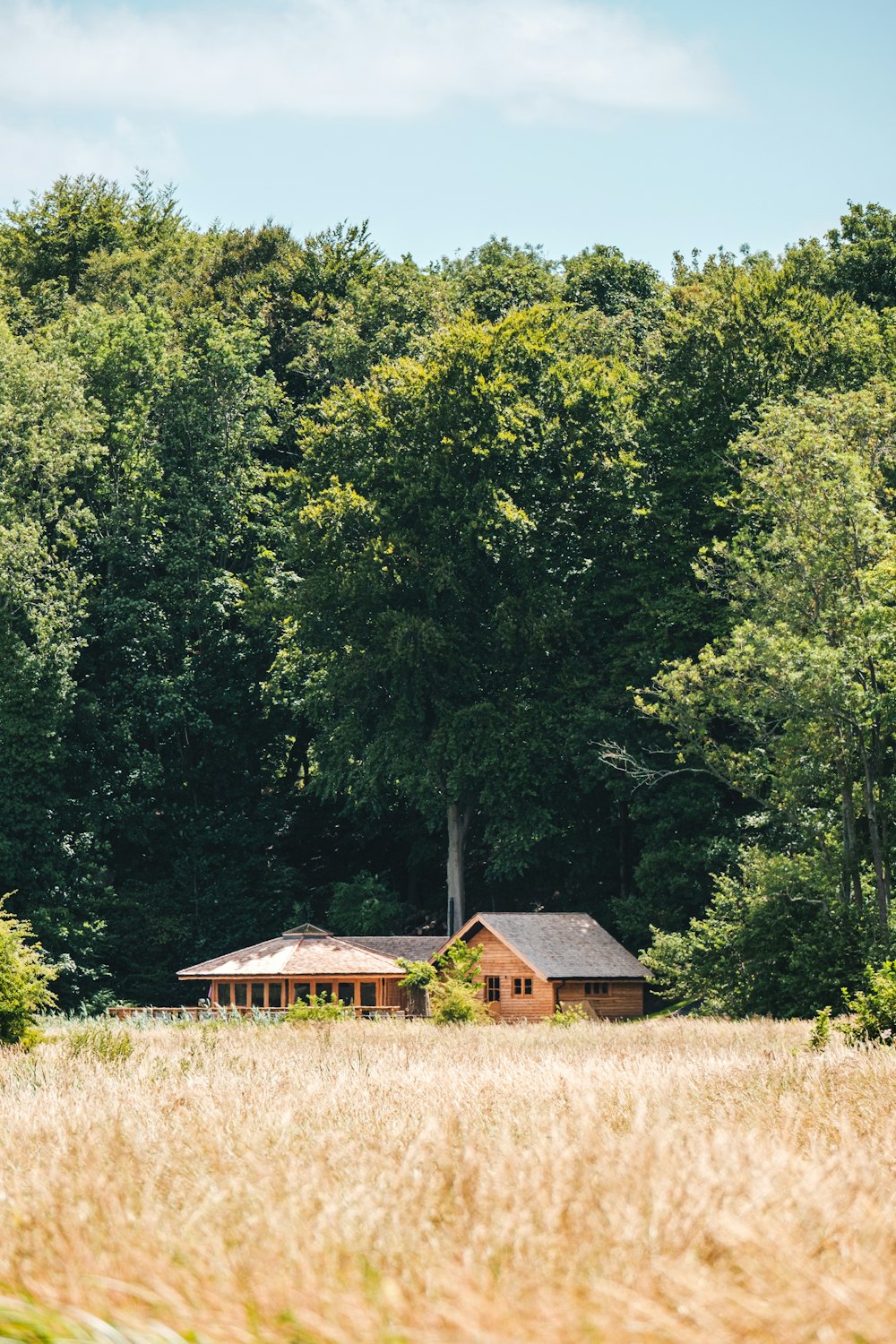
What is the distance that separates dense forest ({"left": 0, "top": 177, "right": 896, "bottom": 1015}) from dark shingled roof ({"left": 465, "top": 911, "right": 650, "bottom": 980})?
1066mm

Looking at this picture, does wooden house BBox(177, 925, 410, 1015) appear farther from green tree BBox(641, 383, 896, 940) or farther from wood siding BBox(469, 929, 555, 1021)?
green tree BBox(641, 383, 896, 940)

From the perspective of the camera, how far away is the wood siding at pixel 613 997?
46.8m

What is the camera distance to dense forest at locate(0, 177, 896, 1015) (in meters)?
49.3

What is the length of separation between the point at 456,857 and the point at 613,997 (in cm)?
799

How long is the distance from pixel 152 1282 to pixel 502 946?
42922mm

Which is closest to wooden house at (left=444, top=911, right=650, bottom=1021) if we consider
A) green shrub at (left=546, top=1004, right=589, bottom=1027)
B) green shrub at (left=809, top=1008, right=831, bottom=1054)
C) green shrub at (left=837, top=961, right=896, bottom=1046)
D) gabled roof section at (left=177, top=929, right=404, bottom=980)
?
green shrub at (left=546, top=1004, right=589, bottom=1027)

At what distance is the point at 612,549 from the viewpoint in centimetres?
5403

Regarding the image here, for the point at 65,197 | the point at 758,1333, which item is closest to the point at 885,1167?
the point at 758,1333

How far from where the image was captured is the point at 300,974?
49.6m

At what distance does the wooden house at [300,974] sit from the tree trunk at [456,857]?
9.81 ft

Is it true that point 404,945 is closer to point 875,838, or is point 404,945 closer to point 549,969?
point 549,969

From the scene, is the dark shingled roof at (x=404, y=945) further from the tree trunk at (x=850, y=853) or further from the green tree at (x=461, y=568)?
the tree trunk at (x=850, y=853)

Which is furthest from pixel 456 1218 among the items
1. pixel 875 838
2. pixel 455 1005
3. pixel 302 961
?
pixel 302 961

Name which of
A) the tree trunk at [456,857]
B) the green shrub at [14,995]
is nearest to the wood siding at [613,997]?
the tree trunk at [456,857]
